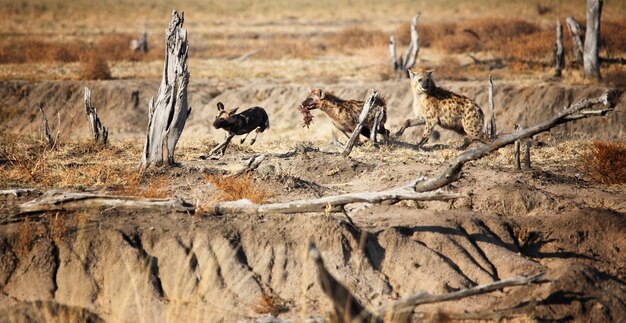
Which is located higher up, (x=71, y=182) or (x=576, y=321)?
(x=71, y=182)

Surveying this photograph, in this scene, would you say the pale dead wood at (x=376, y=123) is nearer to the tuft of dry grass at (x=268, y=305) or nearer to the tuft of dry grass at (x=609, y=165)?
the tuft of dry grass at (x=609, y=165)

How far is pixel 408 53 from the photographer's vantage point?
77.5 feet

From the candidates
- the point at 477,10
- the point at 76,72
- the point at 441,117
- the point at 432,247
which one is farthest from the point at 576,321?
the point at 477,10

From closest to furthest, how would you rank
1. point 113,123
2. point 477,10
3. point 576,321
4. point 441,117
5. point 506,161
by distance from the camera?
point 576,321 → point 506,161 → point 441,117 → point 113,123 → point 477,10

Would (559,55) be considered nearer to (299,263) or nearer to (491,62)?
(491,62)

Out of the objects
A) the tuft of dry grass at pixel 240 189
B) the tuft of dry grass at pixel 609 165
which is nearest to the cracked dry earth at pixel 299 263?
the tuft of dry grass at pixel 240 189

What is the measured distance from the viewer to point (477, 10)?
174 feet

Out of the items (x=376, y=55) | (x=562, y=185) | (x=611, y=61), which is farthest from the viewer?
(x=376, y=55)

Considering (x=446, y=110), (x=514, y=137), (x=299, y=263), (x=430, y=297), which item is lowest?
(x=299, y=263)

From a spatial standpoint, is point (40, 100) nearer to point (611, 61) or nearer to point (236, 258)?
point (236, 258)

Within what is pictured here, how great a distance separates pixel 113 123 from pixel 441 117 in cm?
946

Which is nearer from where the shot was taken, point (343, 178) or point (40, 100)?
point (343, 178)

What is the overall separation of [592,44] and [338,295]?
715 inches

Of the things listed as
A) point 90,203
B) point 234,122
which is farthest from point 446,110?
point 90,203
